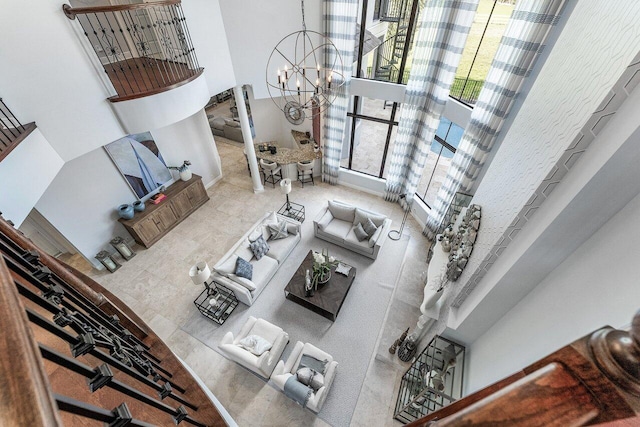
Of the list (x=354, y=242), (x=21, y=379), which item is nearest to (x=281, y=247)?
(x=354, y=242)

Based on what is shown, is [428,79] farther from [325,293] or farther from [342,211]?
[325,293]

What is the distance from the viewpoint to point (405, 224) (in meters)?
6.62

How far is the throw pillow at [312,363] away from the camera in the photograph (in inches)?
153

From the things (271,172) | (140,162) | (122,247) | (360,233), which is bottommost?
(122,247)

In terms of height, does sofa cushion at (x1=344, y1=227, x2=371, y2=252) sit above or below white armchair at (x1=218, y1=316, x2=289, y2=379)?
above

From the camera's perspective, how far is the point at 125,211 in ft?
18.4

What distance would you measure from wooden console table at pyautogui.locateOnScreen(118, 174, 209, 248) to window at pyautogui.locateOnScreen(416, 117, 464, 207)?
18.4 ft

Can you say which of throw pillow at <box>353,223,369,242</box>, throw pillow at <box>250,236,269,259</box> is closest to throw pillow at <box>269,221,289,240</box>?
throw pillow at <box>250,236,269,259</box>

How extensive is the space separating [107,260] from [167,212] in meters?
1.48

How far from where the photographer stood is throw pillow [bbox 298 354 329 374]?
3.89m

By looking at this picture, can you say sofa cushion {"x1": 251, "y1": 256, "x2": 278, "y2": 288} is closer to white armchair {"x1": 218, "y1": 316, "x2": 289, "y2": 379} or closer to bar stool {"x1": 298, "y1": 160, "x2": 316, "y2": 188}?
white armchair {"x1": 218, "y1": 316, "x2": 289, "y2": 379}

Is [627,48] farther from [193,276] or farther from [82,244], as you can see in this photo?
[82,244]

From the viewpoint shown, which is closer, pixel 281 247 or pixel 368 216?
A: pixel 281 247

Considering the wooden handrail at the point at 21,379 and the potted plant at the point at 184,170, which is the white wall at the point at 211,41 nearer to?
the potted plant at the point at 184,170
